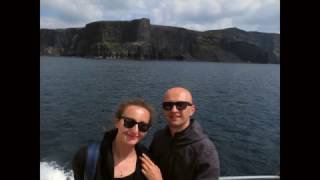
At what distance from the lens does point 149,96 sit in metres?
46.9

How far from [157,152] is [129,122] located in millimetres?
463

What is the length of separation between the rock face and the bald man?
170 meters

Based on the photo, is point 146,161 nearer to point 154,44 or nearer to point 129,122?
point 129,122

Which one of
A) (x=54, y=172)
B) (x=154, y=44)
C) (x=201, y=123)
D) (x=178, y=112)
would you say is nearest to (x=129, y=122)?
(x=178, y=112)

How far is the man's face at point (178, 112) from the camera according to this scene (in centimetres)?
336

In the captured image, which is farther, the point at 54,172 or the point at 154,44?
the point at 154,44

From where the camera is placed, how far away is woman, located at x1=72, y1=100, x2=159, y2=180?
307 cm

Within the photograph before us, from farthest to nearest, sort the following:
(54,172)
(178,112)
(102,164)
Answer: (54,172)
(178,112)
(102,164)

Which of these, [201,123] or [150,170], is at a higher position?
[150,170]

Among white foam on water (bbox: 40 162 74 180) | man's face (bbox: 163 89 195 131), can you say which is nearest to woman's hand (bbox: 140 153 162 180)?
man's face (bbox: 163 89 195 131)

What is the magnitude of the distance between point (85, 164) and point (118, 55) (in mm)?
175711

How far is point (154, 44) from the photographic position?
188 meters
